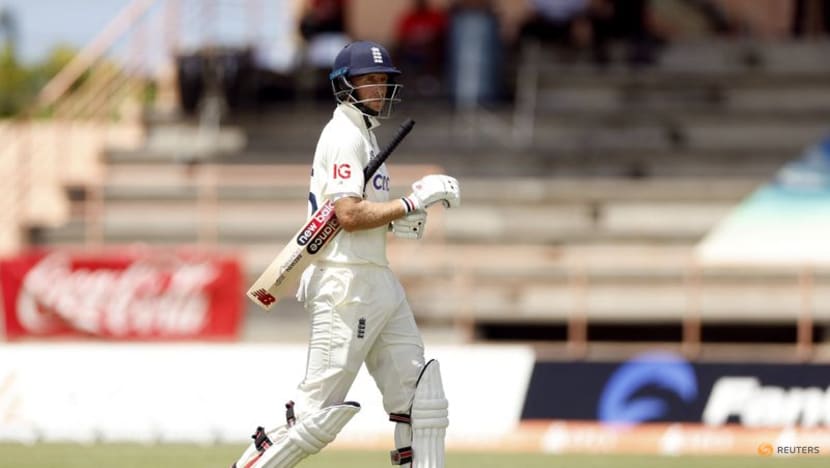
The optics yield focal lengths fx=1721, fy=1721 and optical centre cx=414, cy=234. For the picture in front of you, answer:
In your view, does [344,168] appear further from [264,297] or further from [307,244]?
[264,297]

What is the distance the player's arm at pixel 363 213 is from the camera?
764 centimetres

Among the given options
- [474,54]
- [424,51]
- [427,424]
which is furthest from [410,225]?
[424,51]

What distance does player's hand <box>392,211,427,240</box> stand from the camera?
7.75m

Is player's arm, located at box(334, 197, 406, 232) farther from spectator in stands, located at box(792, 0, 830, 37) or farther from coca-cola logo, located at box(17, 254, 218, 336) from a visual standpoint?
spectator in stands, located at box(792, 0, 830, 37)

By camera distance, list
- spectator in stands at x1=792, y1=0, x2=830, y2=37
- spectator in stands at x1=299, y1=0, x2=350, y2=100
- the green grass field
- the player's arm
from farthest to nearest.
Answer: spectator in stands at x1=792, y1=0, x2=830, y2=37 → spectator in stands at x1=299, y1=0, x2=350, y2=100 → the green grass field → the player's arm

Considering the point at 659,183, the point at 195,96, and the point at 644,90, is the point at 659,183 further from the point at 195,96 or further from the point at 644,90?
the point at 195,96

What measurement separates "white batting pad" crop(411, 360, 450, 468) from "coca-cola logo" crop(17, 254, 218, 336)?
26.0 feet

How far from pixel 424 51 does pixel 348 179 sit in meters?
11.5

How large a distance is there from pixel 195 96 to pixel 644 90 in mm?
4968

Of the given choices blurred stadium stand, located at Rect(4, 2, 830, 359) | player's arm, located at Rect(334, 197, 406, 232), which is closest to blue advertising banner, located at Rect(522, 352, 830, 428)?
blurred stadium stand, located at Rect(4, 2, 830, 359)

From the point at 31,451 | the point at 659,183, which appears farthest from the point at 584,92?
the point at 31,451

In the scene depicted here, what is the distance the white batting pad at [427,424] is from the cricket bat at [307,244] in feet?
2.49

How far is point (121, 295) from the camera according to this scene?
1560 cm

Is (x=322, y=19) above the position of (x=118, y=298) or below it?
above
